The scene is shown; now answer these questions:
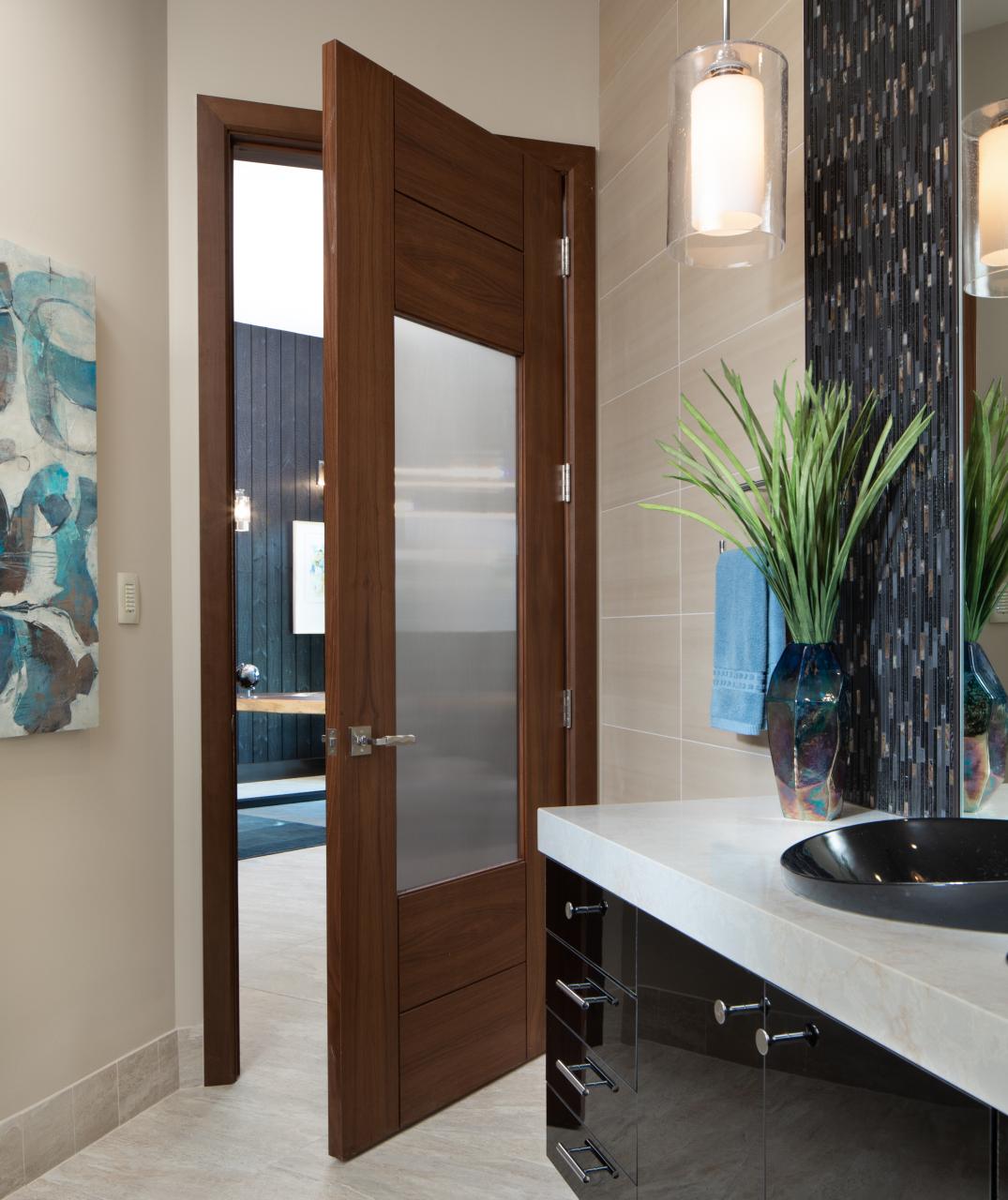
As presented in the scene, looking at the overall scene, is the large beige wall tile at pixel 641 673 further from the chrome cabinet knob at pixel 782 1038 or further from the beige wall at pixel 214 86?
the chrome cabinet knob at pixel 782 1038

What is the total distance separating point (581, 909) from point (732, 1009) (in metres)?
0.49

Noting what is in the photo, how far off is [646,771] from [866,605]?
0.94 m

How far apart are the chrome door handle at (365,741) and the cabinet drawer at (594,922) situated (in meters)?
0.54

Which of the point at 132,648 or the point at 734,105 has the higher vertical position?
the point at 734,105

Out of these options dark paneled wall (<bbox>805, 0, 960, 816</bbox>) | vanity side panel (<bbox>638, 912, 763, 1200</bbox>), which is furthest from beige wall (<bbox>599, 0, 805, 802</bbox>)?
vanity side panel (<bbox>638, 912, 763, 1200</bbox>)

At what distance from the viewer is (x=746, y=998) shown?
1170 millimetres

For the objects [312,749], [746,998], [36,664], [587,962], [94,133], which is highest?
[94,133]

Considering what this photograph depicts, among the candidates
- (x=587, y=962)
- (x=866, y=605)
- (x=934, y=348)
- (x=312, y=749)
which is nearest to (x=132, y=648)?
(x=587, y=962)

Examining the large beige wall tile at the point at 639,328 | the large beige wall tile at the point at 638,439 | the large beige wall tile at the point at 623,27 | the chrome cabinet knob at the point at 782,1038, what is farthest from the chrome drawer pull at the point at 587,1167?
the large beige wall tile at the point at 623,27

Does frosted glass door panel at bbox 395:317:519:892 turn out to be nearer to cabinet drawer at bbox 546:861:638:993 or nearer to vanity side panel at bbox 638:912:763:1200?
cabinet drawer at bbox 546:861:638:993

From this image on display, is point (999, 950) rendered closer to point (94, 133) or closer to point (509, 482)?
point (509, 482)

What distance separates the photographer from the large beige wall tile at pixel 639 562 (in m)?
2.43

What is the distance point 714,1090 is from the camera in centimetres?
124

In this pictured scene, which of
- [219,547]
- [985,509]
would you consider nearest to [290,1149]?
[219,547]
